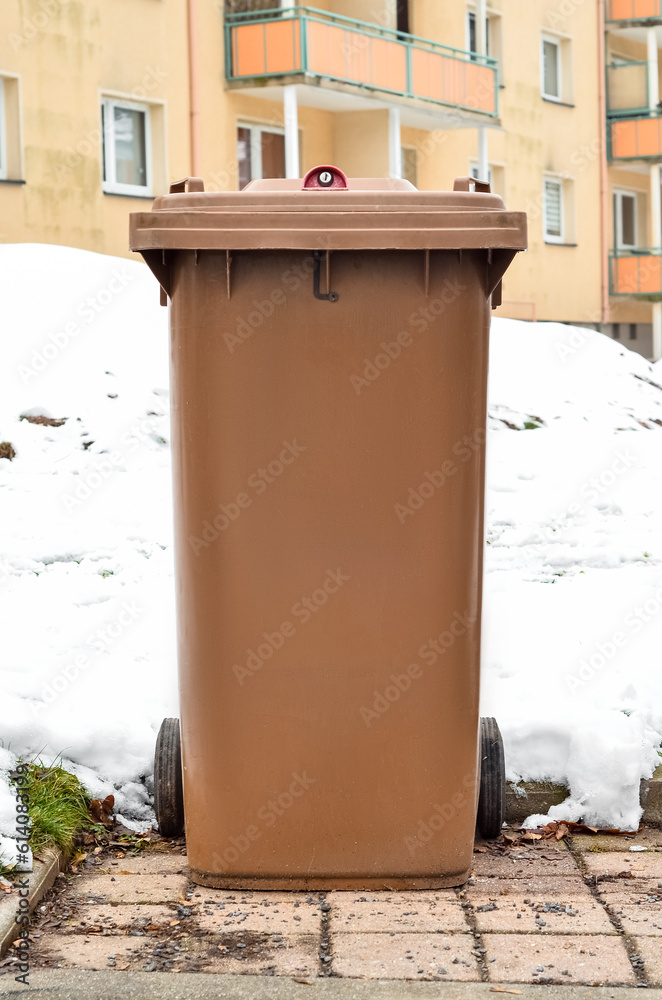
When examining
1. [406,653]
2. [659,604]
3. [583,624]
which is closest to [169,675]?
[406,653]

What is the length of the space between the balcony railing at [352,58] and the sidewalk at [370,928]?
13845 millimetres

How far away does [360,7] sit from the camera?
17.8 meters

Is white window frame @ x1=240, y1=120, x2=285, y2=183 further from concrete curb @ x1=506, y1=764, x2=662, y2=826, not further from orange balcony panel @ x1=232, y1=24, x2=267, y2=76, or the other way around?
concrete curb @ x1=506, y1=764, x2=662, y2=826

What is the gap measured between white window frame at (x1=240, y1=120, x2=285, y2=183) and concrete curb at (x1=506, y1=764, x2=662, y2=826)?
14117 mm

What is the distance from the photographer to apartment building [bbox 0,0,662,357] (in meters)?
13.6

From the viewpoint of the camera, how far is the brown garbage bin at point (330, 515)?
298 cm

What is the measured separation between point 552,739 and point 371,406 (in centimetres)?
131

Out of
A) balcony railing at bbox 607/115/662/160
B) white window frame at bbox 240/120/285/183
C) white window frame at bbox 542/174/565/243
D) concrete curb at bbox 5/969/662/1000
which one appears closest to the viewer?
concrete curb at bbox 5/969/662/1000

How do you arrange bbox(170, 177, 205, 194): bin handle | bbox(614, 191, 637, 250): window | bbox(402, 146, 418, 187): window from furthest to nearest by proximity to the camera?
1. bbox(614, 191, 637, 250): window
2. bbox(402, 146, 418, 187): window
3. bbox(170, 177, 205, 194): bin handle

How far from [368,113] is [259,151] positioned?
1.92m

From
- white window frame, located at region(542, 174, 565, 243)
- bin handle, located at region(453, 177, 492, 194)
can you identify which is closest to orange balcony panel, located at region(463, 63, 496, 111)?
white window frame, located at region(542, 174, 565, 243)

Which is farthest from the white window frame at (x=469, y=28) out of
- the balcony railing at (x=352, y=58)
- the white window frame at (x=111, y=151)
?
the white window frame at (x=111, y=151)

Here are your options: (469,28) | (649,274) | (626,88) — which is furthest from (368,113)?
(626,88)

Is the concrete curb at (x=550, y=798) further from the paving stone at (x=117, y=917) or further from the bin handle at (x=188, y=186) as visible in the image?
the bin handle at (x=188, y=186)
